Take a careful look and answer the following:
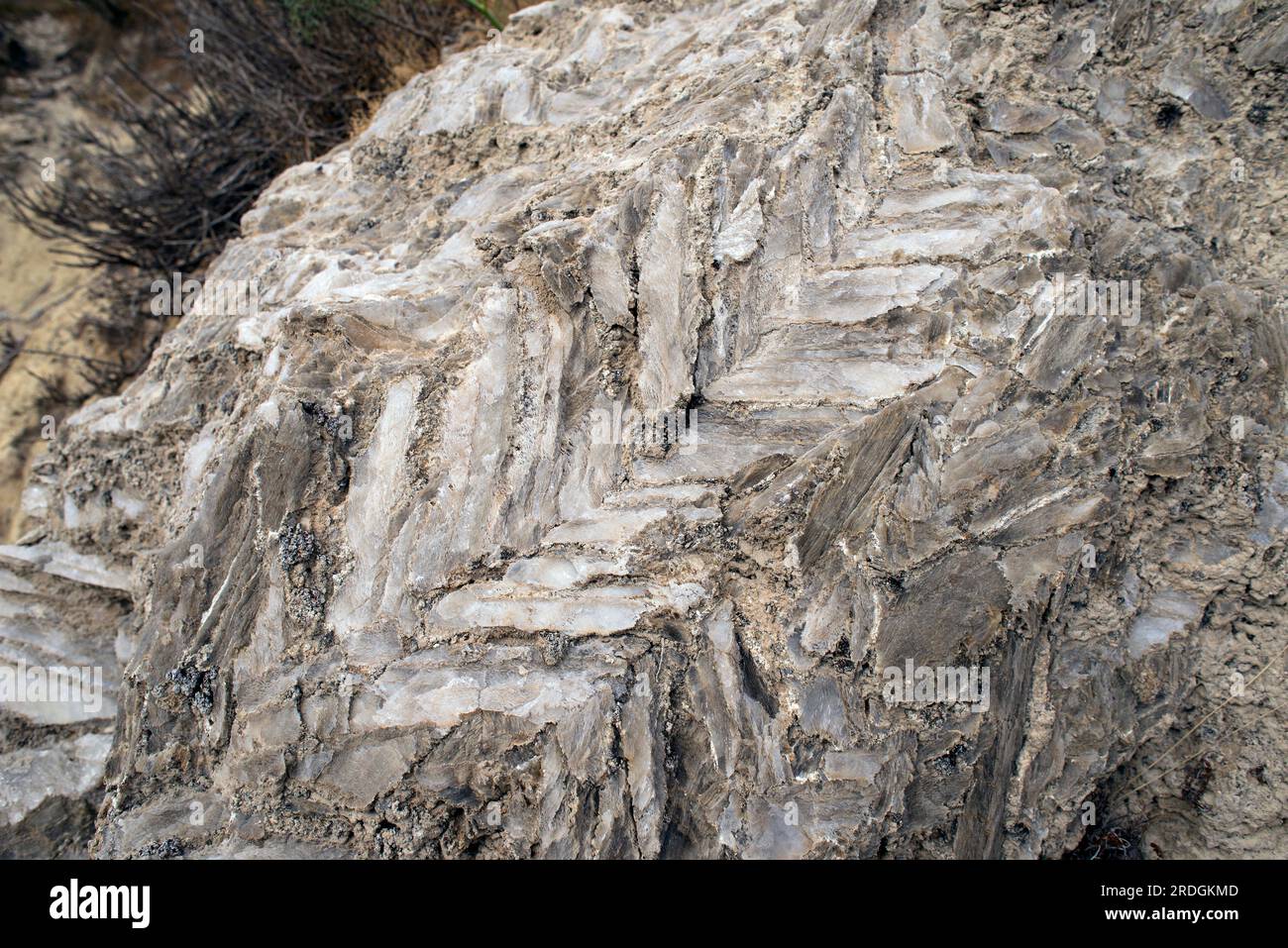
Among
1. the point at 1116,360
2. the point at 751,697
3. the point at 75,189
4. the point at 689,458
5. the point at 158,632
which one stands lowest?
the point at 751,697

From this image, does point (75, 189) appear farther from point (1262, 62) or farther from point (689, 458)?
point (1262, 62)

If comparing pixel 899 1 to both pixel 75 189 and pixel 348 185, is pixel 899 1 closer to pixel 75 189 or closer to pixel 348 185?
pixel 348 185

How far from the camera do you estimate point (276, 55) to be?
7.10 metres

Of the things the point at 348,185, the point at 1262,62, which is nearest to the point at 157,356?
the point at 348,185

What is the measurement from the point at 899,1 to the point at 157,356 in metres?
4.11

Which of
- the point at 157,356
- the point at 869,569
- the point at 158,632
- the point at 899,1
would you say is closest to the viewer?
the point at 869,569

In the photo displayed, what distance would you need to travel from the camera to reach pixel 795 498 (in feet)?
10.5

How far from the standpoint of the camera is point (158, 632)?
140 inches

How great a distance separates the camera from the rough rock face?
10.5ft

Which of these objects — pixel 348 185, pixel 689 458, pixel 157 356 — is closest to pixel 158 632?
pixel 157 356

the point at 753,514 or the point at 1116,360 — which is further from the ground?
the point at 1116,360

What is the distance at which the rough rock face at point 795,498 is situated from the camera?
3.19 metres

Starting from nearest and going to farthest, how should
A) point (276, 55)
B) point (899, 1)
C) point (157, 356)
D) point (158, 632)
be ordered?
point (158, 632)
point (899, 1)
point (157, 356)
point (276, 55)

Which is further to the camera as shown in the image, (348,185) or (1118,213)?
(348,185)
